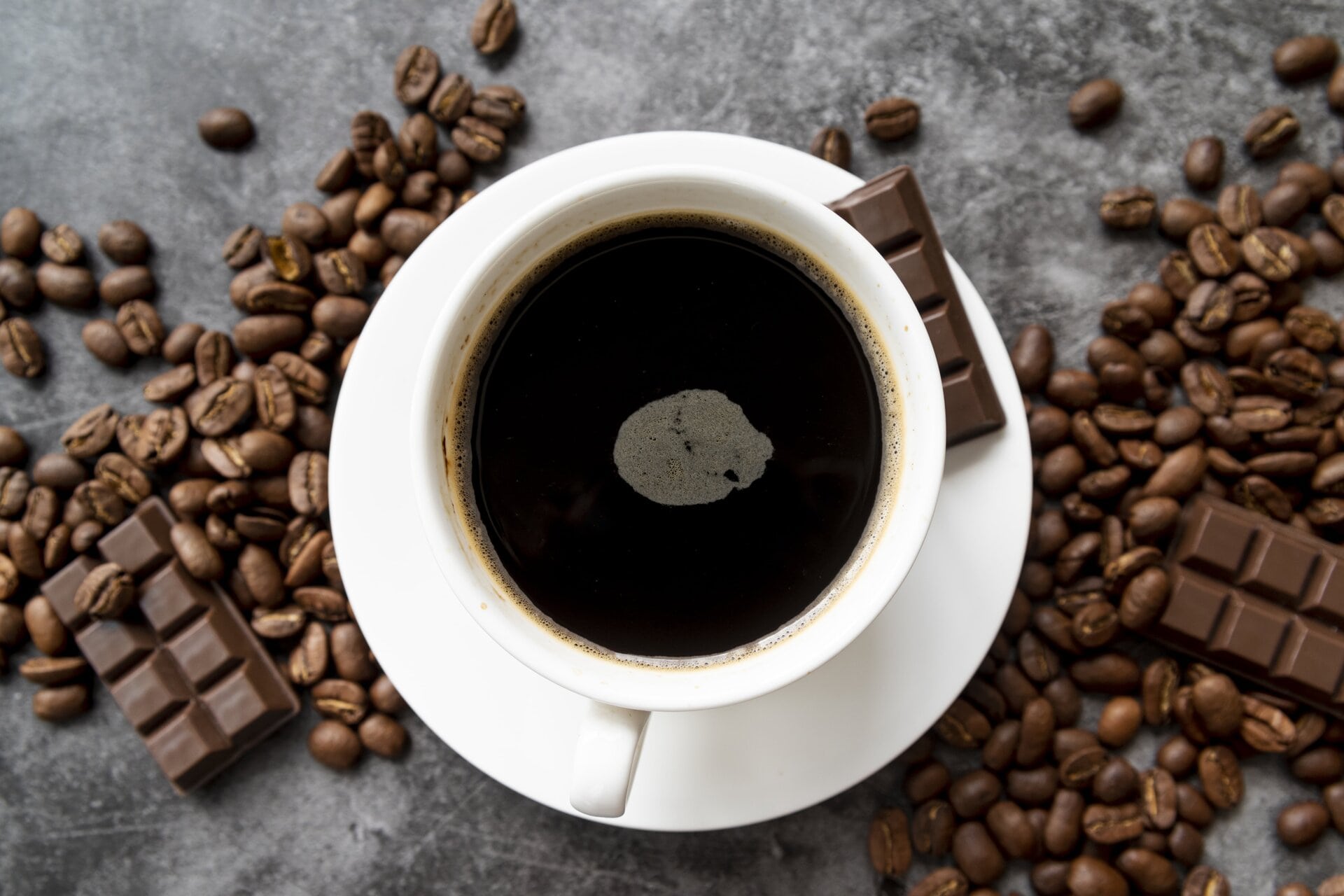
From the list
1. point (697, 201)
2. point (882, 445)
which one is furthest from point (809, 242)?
point (882, 445)

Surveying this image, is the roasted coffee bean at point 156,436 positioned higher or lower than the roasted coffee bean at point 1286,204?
lower

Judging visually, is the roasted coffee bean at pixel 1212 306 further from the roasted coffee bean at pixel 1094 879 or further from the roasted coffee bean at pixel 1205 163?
the roasted coffee bean at pixel 1094 879

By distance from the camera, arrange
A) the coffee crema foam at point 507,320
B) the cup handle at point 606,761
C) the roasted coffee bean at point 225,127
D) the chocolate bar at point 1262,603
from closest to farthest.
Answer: the cup handle at point 606,761 → the coffee crema foam at point 507,320 → the chocolate bar at point 1262,603 → the roasted coffee bean at point 225,127

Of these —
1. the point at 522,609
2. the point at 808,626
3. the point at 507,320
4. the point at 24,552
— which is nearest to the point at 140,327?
the point at 24,552

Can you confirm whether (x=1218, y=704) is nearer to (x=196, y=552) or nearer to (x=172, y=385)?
(x=196, y=552)

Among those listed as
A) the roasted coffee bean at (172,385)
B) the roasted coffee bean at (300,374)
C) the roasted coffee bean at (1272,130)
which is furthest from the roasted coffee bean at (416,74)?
the roasted coffee bean at (1272,130)

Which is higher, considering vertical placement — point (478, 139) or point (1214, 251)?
point (478, 139)

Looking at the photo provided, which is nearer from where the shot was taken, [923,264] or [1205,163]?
[923,264]
